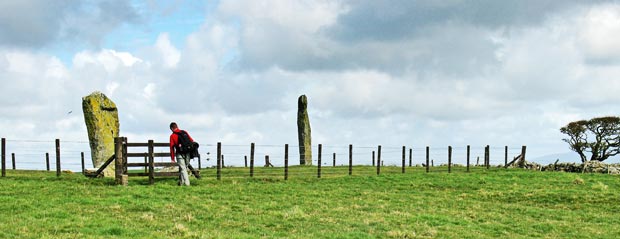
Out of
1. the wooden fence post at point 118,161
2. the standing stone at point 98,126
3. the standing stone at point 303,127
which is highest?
the standing stone at point 303,127

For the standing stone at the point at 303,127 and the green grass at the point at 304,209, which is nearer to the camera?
the green grass at the point at 304,209

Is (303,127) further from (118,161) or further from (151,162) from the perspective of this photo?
(118,161)

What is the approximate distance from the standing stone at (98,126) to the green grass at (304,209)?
2401 millimetres

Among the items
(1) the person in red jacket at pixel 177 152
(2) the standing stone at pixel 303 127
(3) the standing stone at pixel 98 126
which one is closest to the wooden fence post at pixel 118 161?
(1) the person in red jacket at pixel 177 152

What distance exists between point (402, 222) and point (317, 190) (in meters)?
8.38

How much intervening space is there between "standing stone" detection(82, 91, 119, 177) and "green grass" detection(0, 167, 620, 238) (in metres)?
2.40

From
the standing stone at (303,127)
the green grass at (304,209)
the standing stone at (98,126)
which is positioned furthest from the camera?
the standing stone at (303,127)

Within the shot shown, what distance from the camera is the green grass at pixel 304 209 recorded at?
13.4 m

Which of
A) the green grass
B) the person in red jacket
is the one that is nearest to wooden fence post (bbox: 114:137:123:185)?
the green grass

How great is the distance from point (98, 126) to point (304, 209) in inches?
551

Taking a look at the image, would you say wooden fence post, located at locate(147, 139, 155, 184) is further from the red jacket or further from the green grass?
the red jacket

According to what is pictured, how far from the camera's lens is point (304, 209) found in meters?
17.3

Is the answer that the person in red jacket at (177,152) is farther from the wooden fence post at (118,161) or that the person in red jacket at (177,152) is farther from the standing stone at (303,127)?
the standing stone at (303,127)

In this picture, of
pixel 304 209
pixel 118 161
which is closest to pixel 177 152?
pixel 118 161
